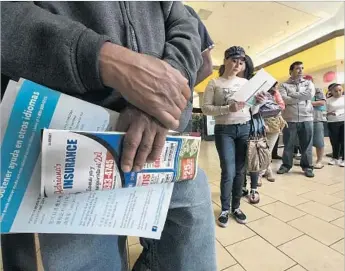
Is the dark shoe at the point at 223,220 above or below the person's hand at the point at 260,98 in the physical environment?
below

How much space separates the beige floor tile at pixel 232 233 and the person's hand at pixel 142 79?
3.93ft

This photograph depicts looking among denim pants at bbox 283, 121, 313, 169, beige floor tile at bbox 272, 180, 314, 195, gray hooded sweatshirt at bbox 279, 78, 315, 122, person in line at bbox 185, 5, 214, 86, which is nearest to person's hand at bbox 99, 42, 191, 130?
person in line at bbox 185, 5, 214, 86

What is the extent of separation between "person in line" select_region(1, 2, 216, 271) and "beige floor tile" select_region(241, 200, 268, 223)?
121cm

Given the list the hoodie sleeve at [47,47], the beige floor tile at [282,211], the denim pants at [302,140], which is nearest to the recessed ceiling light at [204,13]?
the denim pants at [302,140]

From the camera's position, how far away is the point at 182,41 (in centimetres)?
48

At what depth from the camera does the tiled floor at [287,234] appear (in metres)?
1.14

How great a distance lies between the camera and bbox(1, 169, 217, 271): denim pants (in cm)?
45

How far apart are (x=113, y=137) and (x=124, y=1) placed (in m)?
0.28

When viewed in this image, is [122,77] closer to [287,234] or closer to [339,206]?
[287,234]

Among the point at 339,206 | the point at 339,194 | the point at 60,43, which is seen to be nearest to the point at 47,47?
the point at 60,43

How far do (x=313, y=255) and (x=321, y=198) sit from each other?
951mm

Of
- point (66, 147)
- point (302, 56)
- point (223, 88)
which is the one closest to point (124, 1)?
point (66, 147)

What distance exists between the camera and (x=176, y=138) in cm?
43

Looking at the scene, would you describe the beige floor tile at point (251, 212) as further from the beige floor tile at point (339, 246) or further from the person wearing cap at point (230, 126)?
the beige floor tile at point (339, 246)
